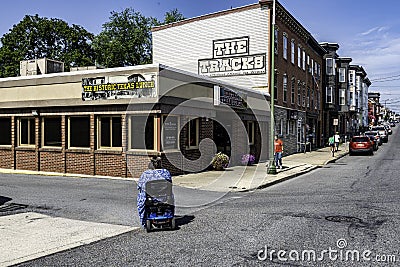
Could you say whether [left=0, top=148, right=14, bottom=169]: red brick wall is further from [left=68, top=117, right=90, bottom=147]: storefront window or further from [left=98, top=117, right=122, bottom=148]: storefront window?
[left=98, top=117, right=122, bottom=148]: storefront window

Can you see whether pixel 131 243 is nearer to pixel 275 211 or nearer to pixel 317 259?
pixel 317 259

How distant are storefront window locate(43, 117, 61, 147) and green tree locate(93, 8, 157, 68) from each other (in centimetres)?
3691

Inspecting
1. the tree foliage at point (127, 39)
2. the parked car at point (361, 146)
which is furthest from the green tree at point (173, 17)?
the parked car at point (361, 146)

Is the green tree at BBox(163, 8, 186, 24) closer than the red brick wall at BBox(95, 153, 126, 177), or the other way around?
the red brick wall at BBox(95, 153, 126, 177)

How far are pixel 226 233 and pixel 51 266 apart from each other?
316 centimetres

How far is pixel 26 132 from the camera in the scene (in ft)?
66.1

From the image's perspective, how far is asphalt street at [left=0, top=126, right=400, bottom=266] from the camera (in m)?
6.45

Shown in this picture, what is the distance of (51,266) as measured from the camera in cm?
625

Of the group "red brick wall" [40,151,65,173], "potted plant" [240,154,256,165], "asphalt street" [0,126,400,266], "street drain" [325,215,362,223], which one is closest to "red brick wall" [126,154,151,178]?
"asphalt street" [0,126,400,266]

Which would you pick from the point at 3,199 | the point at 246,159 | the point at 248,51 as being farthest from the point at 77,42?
the point at 3,199

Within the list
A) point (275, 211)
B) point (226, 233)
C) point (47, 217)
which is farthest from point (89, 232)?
point (275, 211)

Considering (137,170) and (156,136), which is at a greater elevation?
(156,136)

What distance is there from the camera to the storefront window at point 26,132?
A: 65.5ft

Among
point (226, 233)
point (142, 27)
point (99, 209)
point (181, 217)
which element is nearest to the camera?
point (226, 233)
